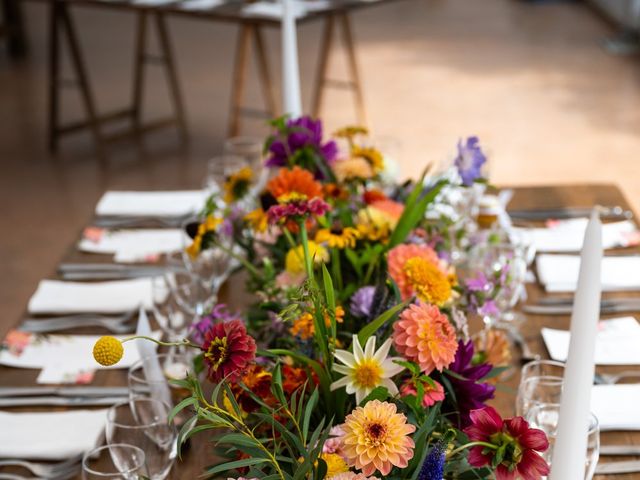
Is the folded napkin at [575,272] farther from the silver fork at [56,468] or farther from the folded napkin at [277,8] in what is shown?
the folded napkin at [277,8]

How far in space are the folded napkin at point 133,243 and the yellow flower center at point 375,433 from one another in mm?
1247

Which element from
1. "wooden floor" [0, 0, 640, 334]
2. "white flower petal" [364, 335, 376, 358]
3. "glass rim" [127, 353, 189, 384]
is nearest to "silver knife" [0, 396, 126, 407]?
"glass rim" [127, 353, 189, 384]

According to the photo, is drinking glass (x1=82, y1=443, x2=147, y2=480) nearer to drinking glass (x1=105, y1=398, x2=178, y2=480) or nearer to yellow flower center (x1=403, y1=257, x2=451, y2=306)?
drinking glass (x1=105, y1=398, x2=178, y2=480)

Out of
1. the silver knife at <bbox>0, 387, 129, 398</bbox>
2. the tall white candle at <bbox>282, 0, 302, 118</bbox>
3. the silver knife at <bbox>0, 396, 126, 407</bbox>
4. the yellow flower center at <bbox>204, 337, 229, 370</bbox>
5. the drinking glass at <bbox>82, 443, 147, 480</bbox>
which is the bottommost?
the silver knife at <bbox>0, 396, 126, 407</bbox>

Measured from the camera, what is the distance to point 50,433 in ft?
4.64

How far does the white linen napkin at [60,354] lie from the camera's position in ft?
5.31

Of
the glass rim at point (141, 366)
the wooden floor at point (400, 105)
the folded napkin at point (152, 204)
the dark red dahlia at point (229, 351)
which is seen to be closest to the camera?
the dark red dahlia at point (229, 351)

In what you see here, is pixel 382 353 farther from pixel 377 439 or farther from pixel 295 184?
pixel 295 184

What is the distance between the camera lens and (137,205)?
2320 mm

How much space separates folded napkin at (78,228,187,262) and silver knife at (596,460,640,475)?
3.57ft

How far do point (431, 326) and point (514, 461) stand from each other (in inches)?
7.8

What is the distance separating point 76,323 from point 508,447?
43.7 inches

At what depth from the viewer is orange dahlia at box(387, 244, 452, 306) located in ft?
4.08

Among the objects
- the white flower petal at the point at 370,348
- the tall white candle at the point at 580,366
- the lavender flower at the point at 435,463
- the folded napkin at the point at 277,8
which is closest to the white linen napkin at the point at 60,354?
the white flower petal at the point at 370,348
